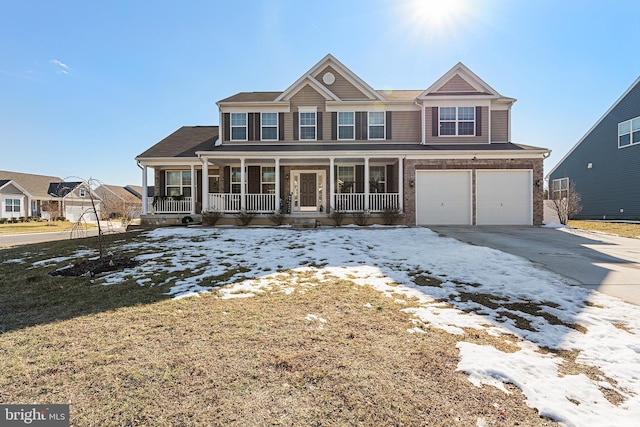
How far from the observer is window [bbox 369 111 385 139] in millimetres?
14562

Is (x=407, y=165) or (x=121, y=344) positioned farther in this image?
(x=407, y=165)

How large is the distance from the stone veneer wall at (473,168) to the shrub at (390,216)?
585 millimetres

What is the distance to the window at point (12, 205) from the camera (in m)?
31.6

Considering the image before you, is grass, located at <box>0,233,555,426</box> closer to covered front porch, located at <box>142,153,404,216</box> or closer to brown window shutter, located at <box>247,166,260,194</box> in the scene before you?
covered front porch, located at <box>142,153,404,216</box>

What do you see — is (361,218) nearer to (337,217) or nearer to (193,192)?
(337,217)

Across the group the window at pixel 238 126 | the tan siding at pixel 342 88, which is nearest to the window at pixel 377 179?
the tan siding at pixel 342 88

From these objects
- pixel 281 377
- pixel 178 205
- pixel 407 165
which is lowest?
pixel 281 377

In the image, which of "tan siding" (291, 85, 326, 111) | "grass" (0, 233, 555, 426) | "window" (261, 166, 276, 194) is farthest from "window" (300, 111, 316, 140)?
"grass" (0, 233, 555, 426)

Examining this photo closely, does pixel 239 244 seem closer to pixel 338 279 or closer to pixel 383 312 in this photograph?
pixel 338 279

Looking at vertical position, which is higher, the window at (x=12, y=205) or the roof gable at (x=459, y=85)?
the roof gable at (x=459, y=85)

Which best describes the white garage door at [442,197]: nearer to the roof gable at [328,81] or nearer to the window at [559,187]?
the roof gable at [328,81]

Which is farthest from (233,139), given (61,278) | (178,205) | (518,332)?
(518,332)

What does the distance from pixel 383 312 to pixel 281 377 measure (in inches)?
Result: 70.4

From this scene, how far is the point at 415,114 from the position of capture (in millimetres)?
14641
